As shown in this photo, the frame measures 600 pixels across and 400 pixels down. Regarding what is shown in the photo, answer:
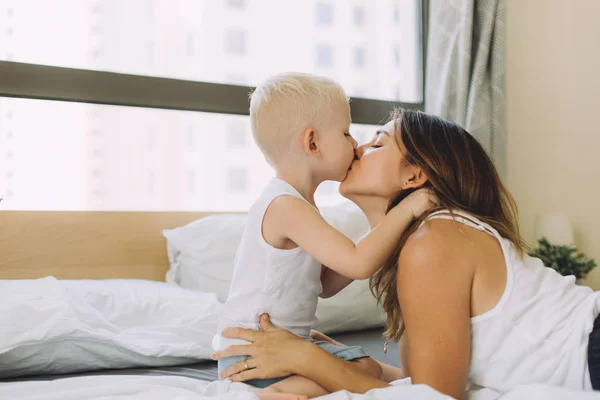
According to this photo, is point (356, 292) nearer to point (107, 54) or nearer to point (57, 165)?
point (57, 165)

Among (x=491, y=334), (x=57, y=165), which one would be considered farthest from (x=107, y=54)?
(x=491, y=334)

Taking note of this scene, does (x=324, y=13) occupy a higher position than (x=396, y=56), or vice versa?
(x=324, y=13)

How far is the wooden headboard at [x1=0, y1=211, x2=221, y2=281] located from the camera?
77.2 inches

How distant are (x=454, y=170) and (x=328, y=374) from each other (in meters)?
0.49

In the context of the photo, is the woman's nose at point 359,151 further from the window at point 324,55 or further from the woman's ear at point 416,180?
the window at point 324,55

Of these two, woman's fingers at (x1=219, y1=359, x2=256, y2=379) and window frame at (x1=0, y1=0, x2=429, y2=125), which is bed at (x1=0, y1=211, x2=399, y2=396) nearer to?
window frame at (x1=0, y1=0, x2=429, y2=125)

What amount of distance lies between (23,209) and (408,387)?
1.64 meters

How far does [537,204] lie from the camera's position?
308 cm

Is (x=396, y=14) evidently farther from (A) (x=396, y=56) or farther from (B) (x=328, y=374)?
(B) (x=328, y=374)

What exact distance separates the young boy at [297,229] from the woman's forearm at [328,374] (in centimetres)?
2

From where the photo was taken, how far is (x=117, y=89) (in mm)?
2244

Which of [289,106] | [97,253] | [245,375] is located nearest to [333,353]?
[245,375]

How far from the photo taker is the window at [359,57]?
9.73 feet

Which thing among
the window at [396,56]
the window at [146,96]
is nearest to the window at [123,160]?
the window at [146,96]
